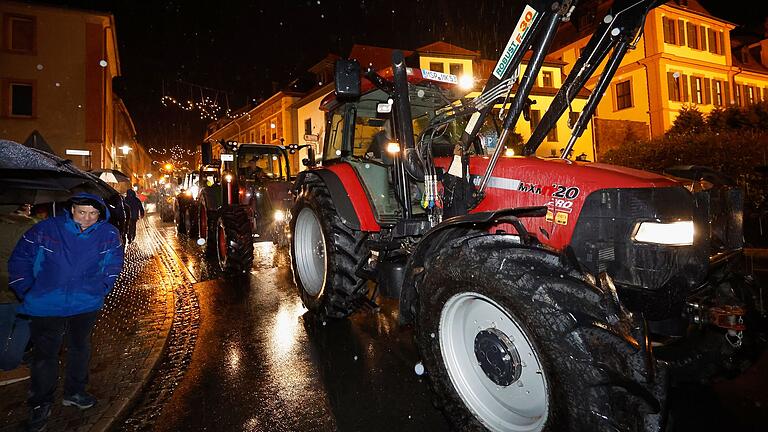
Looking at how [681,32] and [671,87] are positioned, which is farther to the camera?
[681,32]

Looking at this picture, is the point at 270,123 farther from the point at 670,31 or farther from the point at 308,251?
the point at 308,251

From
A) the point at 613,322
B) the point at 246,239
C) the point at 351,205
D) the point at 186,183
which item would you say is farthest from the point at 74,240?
the point at 186,183

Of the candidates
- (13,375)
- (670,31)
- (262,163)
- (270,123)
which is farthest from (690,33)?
(13,375)

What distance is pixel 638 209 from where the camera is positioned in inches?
98.8

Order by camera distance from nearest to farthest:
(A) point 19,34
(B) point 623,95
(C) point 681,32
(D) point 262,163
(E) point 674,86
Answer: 1. (D) point 262,163
2. (A) point 19,34
3. (E) point 674,86
4. (C) point 681,32
5. (B) point 623,95

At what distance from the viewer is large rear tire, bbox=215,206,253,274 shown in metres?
8.07

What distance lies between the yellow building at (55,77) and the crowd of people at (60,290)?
74.7 ft

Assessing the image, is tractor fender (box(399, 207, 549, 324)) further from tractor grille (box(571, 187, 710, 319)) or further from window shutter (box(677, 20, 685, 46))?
window shutter (box(677, 20, 685, 46))

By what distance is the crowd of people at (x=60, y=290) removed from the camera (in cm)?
319

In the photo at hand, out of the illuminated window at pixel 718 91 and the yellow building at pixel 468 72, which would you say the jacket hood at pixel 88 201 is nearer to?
the yellow building at pixel 468 72

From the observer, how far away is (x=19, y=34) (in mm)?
23016

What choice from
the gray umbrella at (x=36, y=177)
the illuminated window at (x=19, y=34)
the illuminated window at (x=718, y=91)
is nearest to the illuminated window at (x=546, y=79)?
the illuminated window at (x=718, y=91)

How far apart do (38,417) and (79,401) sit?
0.27m

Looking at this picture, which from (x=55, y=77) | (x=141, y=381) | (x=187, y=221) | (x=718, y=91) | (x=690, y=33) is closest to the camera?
(x=141, y=381)
